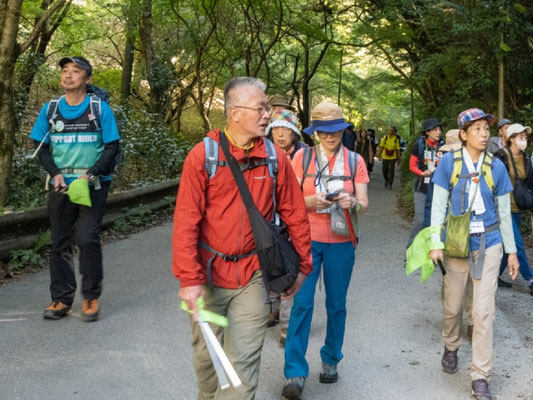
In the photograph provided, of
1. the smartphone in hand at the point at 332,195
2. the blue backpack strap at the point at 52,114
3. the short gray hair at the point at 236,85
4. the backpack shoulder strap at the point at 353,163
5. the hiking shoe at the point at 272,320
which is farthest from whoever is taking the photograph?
the hiking shoe at the point at 272,320

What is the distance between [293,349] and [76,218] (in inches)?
108

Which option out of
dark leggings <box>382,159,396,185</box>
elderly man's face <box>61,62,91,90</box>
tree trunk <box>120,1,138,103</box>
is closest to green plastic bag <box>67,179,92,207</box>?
elderly man's face <box>61,62,91,90</box>

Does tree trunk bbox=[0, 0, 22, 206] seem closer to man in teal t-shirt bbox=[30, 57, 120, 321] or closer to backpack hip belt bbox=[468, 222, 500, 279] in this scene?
man in teal t-shirt bbox=[30, 57, 120, 321]

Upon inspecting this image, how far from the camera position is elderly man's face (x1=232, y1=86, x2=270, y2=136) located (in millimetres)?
3756

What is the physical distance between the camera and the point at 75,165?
6.36 meters

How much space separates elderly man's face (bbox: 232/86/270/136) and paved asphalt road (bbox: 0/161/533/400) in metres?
2.07

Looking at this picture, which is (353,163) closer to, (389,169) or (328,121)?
(328,121)

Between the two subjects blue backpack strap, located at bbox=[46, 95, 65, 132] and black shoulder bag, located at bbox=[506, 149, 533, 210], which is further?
black shoulder bag, located at bbox=[506, 149, 533, 210]

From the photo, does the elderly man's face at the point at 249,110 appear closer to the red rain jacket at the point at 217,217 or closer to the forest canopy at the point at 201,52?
the red rain jacket at the point at 217,217

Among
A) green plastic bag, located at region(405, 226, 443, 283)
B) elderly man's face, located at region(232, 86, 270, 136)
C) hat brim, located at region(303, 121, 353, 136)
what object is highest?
elderly man's face, located at region(232, 86, 270, 136)

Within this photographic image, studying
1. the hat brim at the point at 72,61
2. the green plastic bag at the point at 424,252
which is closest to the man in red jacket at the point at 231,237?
the green plastic bag at the point at 424,252

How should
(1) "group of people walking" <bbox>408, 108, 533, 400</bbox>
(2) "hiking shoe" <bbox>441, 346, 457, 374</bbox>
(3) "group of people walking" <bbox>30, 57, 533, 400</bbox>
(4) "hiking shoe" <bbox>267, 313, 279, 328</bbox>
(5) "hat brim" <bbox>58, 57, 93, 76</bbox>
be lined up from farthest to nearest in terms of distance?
1. (4) "hiking shoe" <bbox>267, 313, 279, 328</bbox>
2. (5) "hat brim" <bbox>58, 57, 93, 76</bbox>
3. (2) "hiking shoe" <bbox>441, 346, 457, 374</bbox>
4. (1) "group of people walking" <bbox>408, 108, 533, 400</bbox>
5. (3) "group of people walking" <bbox>30, 57, 533, 400</bbox>

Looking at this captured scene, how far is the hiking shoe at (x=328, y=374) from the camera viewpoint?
522 centimetres

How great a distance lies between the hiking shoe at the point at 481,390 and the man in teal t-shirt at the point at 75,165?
3.43 m
